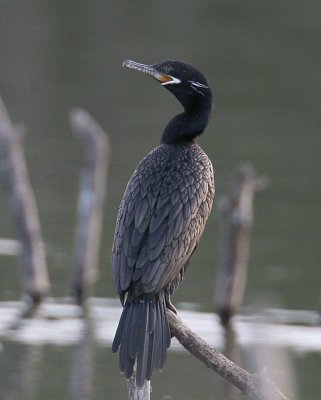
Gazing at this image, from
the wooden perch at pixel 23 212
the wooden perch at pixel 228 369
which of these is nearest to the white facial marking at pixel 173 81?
the wooden perch at pixel 228 369

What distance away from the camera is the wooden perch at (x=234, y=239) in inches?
403

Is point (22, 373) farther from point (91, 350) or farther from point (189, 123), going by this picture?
point (189, 123)

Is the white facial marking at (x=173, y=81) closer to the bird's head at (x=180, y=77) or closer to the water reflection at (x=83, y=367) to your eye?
the bird's head at (x=180, y=77)

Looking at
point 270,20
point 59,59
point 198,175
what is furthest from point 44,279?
point 270,20

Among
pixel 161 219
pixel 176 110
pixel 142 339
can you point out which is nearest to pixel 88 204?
pixel 161 219

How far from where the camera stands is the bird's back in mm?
5992

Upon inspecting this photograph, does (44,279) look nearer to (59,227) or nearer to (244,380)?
(59,227)

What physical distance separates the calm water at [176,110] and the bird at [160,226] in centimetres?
303

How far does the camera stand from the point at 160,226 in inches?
241

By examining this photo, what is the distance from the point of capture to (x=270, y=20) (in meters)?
24.3

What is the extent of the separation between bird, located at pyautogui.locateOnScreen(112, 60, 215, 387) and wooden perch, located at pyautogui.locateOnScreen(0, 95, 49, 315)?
12.6ft

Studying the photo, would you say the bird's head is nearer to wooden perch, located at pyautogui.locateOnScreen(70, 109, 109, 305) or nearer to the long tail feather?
the long tail feather

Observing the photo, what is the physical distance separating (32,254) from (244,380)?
507 centimetres

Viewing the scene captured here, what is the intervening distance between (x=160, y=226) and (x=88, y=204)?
4.64 metres
